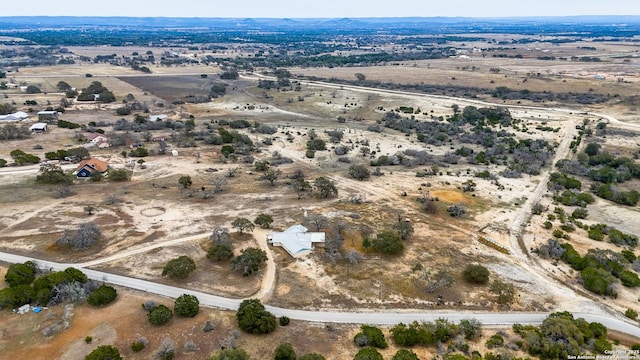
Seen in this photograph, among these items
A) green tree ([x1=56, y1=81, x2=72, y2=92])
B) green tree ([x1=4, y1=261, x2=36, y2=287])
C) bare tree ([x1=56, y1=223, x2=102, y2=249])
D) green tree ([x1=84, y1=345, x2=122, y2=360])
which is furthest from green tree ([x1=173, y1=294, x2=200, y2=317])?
green tree ([x1=56, y1=81, x2=72, y2=92])

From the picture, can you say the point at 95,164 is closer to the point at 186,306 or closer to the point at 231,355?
the point at 186,306

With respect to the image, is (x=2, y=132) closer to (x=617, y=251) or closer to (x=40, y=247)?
(x=40, y=247)

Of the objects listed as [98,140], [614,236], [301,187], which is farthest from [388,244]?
[98,140]

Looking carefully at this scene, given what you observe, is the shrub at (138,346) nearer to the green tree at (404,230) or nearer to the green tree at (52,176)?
the green tree at (404,230)

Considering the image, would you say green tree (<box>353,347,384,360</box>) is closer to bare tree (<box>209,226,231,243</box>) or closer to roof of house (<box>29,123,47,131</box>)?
bare tree (<box>209,226,231,243</box>)

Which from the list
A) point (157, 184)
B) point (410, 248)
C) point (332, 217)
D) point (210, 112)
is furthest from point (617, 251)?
point (210, 112)

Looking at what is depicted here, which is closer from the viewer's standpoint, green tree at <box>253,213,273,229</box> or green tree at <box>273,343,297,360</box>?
green tree at <box>273,343,297,360</box>

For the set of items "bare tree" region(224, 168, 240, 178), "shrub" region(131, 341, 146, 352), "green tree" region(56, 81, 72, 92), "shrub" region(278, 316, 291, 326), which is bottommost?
"bare tree" region(224, 168, 240, 178)
